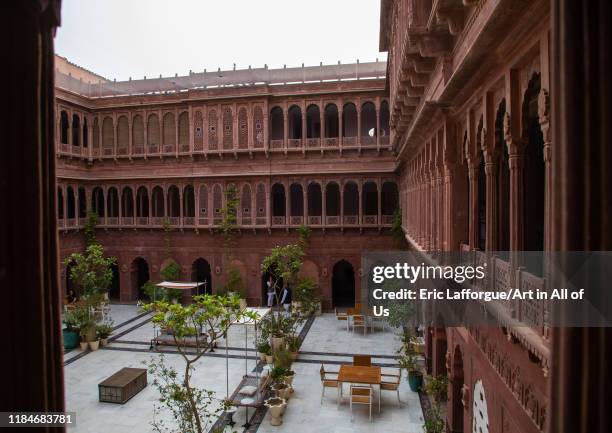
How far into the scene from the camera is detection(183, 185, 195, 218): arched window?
1008 inches

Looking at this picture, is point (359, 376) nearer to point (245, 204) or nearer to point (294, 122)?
point (245, 204)

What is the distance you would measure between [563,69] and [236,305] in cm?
810

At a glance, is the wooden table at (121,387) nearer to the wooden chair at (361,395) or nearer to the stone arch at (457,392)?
the wooden chair at (361,395)

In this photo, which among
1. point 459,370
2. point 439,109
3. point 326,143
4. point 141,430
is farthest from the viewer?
point 326,143

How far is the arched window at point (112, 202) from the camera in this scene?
25.4m

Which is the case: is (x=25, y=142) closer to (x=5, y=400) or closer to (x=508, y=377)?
(x=5, y=400)

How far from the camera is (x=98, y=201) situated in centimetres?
2617

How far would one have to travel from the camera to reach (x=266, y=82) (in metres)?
23.3

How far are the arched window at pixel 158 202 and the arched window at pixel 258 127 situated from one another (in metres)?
6.73

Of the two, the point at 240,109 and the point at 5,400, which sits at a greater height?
the point at 240,109

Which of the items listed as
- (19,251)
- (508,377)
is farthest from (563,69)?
(508,377)

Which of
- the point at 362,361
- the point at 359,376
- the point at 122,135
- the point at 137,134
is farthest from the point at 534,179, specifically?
the point at 122,135

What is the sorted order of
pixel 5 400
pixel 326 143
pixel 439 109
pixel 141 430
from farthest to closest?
pixel 326 143 < pixel 141 430 < pixel 439 109 < pixel 5 400

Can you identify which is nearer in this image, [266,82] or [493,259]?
[493,259]
